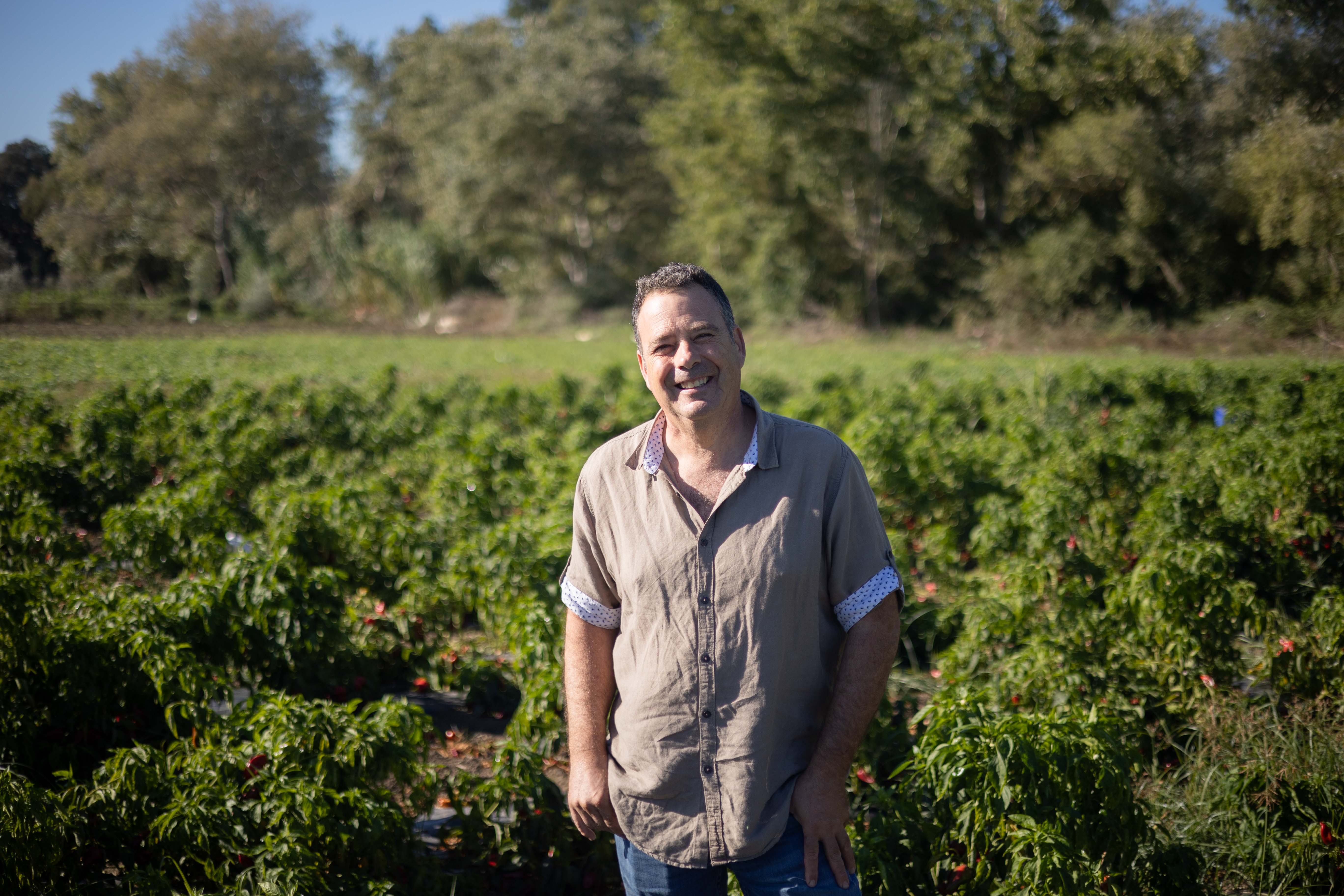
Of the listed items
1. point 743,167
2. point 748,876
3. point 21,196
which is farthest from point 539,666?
point 743,167

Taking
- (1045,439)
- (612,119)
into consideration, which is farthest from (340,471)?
(612,119)

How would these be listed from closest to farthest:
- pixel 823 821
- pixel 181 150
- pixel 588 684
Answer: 1. pixel 823 821
2. pixel 588 684
3. pixel 181 150

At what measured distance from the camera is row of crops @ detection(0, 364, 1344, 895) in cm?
240

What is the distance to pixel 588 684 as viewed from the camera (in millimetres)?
2045

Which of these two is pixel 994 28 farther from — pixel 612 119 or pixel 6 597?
pixel 6 597

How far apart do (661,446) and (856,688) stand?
2.19ft

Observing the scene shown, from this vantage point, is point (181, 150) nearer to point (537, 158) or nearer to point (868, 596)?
point (868, 596)

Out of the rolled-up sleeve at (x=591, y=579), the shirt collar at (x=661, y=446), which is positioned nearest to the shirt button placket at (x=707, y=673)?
the shirt collar at (x=661, y=446)

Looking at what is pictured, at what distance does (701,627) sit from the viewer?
185cm

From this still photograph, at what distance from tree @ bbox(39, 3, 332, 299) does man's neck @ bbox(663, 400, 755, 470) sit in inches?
254

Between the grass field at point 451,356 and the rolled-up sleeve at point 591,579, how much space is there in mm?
6819

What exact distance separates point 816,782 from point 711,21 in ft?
84.7

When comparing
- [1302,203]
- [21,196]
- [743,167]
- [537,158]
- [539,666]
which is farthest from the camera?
[537,158]

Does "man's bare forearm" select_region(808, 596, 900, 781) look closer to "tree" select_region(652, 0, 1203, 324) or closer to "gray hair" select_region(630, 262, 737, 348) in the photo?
"gray hair" select_region(630, 262, 737, 348)
